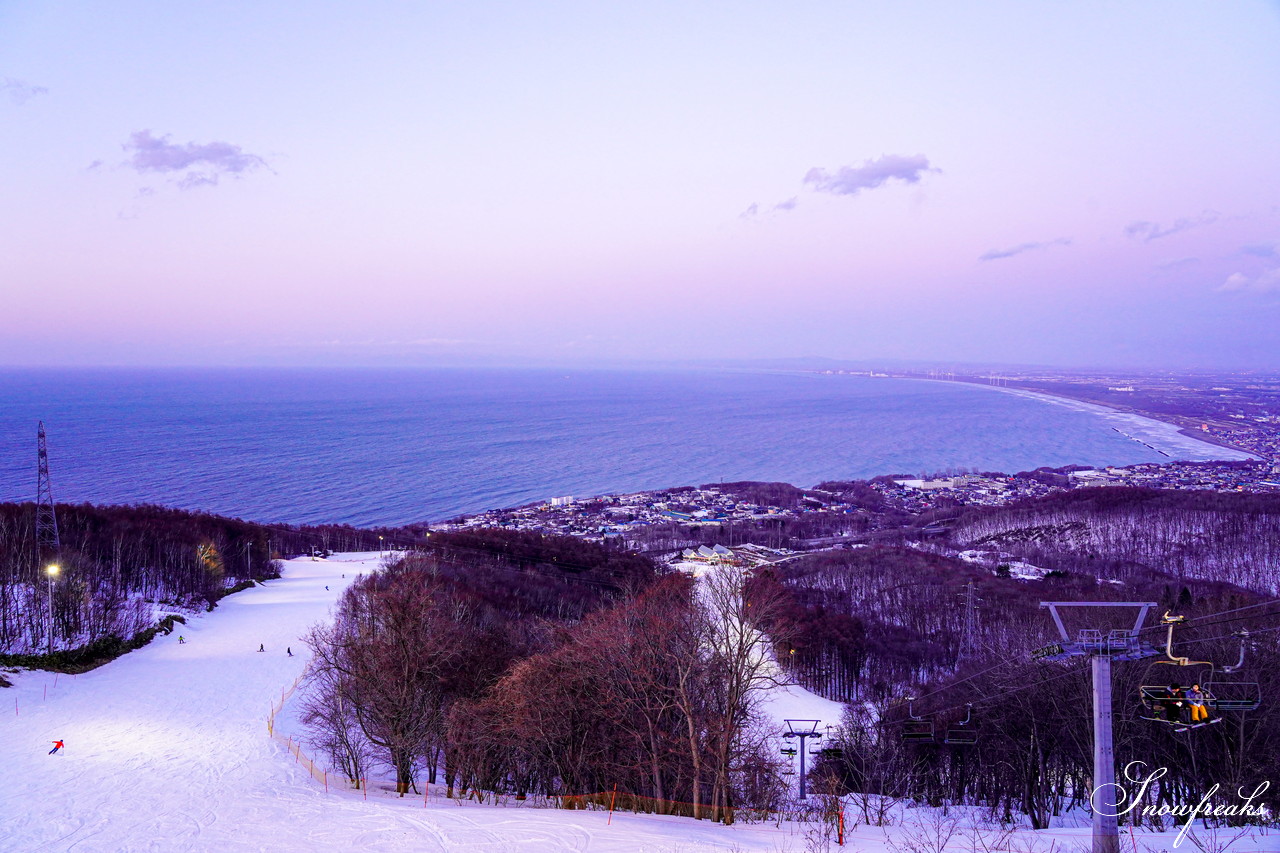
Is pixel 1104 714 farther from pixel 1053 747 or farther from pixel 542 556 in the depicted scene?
pixel 542 556

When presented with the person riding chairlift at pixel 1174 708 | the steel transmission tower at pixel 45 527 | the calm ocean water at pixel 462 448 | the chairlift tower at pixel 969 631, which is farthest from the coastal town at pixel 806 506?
the person riding chairlift at pixel 1174 708

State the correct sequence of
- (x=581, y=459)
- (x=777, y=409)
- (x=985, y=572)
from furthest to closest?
(x=777, y=409) → (x=581, y=459) → (x=985, y=572)

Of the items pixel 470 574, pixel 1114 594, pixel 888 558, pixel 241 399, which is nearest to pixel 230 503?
pixel 470 574

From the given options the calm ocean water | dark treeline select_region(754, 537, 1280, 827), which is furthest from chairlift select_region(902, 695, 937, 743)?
the calm ocean water

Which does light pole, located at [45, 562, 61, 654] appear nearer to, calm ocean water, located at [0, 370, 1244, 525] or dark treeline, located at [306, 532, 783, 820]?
dark treeline, located at [306, 532, 783, 820]

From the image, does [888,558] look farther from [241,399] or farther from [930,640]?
[241,399]

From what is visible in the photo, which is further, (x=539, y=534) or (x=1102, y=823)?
(x=539, y=534)

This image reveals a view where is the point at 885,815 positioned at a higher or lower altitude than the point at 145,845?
lower

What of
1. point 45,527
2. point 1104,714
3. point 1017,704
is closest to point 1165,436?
point 1017,704
